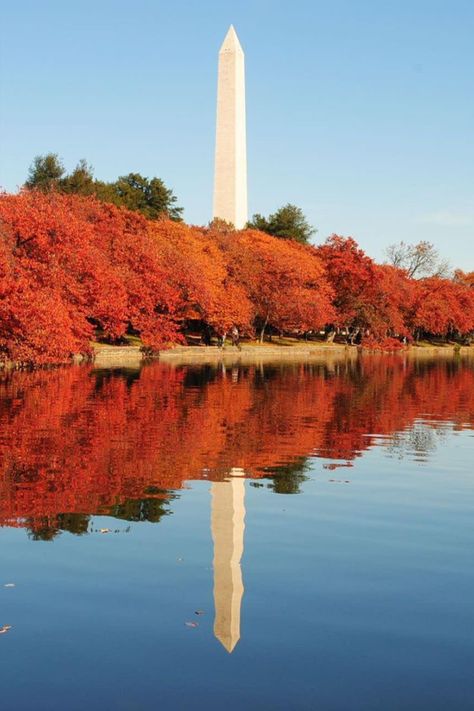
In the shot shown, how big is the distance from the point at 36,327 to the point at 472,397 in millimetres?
19971

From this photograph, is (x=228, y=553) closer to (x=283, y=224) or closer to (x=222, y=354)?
(x=222, y=354)

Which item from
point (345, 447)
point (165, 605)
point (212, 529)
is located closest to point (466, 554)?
point (212, 529)

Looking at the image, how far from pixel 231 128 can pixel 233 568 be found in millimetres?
62459

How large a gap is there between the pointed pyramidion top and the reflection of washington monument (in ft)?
188

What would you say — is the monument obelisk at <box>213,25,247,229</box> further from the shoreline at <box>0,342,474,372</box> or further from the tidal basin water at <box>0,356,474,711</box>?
the tidal basin water at <box>0,356,474,711</box>

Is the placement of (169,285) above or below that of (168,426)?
above

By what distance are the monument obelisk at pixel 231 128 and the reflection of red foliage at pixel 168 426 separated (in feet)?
103

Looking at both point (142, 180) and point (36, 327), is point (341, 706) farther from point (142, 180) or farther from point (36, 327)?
point (142, 180)

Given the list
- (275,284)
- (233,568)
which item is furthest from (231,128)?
(233,568)

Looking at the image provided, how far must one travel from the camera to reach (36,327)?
4369 centimetres

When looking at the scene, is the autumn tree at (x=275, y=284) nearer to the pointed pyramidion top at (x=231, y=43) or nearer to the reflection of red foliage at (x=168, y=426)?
the pointed pyramidion top at (x=231, y=43)

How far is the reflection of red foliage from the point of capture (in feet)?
47.5

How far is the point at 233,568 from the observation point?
384 inches

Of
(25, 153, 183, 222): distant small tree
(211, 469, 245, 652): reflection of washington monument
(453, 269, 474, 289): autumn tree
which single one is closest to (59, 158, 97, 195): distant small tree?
(25, 153, 183, 222): distant small tree
